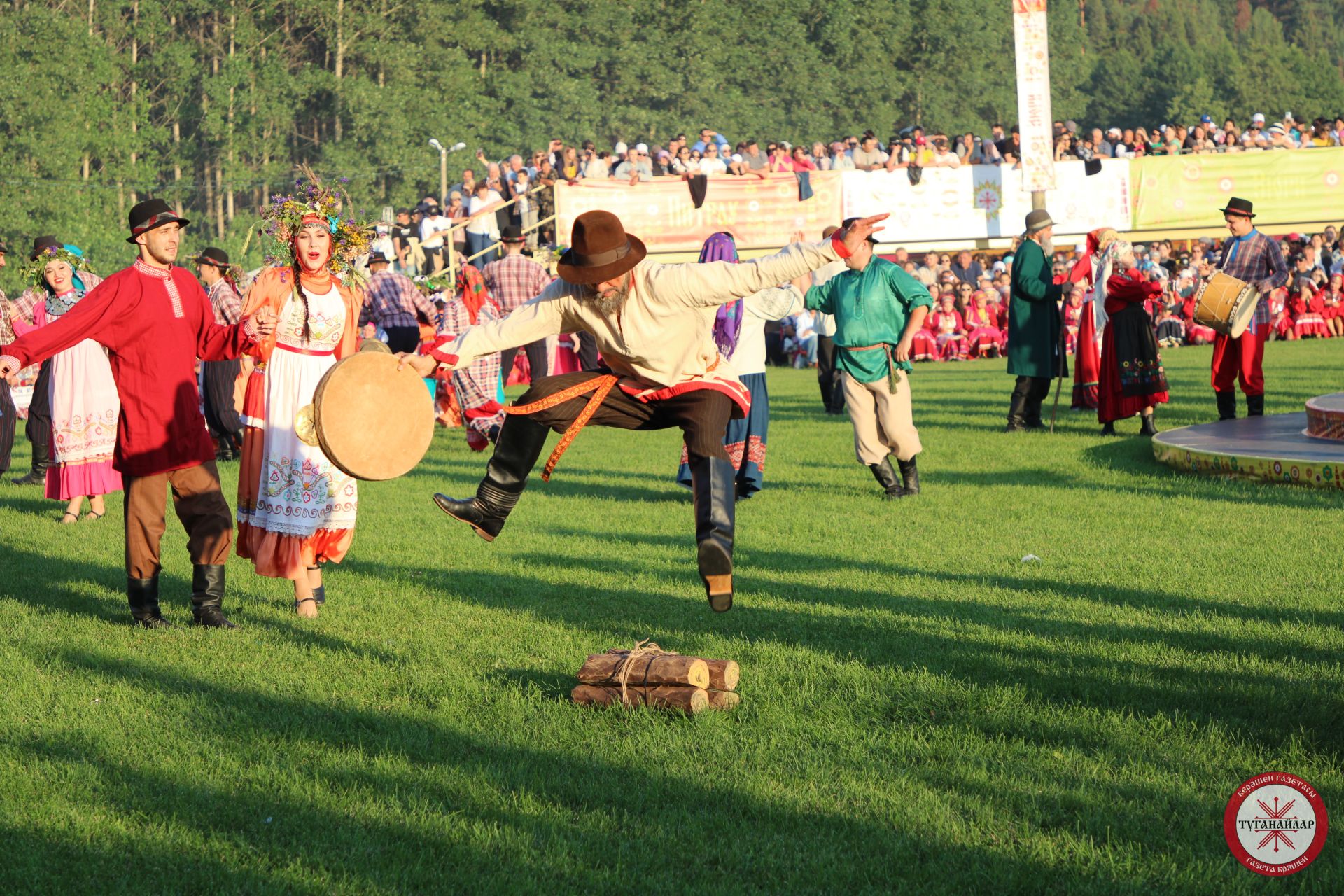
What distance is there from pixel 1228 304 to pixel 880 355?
3.66 metres

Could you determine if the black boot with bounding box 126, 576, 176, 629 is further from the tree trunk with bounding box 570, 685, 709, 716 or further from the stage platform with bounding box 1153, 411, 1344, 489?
the stage platform with bounding box 1153, 411, 1344, 489

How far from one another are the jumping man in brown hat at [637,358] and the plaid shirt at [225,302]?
9.59 feet

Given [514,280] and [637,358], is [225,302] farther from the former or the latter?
[514,280]

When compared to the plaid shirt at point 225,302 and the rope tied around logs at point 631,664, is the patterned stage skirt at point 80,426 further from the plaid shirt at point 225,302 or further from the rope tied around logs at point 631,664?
the rope tied around logs at point 631,664

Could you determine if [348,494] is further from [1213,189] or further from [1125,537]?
[1213,189]

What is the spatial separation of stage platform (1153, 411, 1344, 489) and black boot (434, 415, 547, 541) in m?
6.52

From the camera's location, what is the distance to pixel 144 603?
7137 mm

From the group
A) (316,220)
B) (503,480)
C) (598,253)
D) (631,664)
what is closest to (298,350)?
(316,220)

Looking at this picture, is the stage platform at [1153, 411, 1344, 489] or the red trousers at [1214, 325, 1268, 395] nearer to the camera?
the stage platform at [1153, 411, 1344, 489]

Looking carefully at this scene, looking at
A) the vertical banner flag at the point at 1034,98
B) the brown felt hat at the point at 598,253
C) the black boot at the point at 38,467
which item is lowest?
the black boot at the point at 38,467

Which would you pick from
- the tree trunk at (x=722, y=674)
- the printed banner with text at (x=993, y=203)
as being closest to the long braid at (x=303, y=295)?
the tree trunk at (x=722, y=674)

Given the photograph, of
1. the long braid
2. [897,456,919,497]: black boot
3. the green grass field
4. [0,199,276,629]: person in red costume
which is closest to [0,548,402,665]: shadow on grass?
the green grass field

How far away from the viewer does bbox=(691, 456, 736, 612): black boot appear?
17.9 feet

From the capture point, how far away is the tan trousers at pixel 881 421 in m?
10.6
